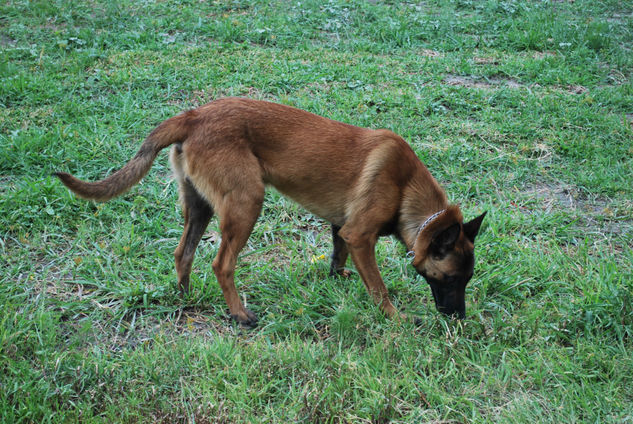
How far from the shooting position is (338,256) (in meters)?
4.25

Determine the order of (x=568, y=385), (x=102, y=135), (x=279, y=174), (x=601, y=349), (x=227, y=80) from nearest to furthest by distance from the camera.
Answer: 1. (x=568, y=385)
2. (x=601, y=349)
3. (x=279, y=174)
4. (x=102, y=135)
5. (x=227, y=80)

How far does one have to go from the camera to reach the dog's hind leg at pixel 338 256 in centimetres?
421

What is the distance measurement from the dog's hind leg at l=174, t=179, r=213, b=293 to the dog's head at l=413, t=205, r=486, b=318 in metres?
1.53

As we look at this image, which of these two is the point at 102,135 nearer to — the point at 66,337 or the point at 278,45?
the point at 66,337

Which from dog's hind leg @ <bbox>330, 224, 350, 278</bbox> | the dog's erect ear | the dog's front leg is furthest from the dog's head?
dog's hind leg @ <bbox>330, 224, 350, 278</bbox>

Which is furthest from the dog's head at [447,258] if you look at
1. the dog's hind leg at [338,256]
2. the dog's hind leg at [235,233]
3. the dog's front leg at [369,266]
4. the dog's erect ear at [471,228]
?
the dog's hind leg at [235,233]

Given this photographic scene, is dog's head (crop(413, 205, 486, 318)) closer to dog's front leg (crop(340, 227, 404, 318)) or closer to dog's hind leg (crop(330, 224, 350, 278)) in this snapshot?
dog's front leg (crop(340, 227, 404, 318))

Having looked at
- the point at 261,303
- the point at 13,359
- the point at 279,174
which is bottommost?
the point at 261,303

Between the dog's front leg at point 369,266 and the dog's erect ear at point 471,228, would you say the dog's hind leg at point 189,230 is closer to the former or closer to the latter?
the dog's front leg at point 369,266

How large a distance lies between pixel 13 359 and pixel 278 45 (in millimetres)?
5845

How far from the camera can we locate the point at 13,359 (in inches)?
126

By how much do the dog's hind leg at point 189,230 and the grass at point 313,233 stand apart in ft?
0.44

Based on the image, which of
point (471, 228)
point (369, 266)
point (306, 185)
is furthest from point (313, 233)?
point (471, 228)

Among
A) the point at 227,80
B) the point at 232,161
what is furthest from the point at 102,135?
the point at 232,161
